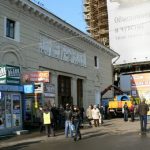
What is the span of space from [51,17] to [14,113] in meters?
9.42

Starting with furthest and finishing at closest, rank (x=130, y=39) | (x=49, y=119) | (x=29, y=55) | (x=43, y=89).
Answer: (x=130, y=39), (x=29, y=55), (x=43, y=89), (x=49, y=119)

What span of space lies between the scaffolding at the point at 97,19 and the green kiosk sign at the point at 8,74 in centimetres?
5127

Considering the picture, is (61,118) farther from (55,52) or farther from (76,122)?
(76,122)

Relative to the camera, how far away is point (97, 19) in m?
76.2

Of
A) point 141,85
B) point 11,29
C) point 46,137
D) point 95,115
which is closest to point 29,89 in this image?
point 46,137

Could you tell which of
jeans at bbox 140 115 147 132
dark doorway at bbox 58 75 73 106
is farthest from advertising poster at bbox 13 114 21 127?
dark doorway at bbox 58 75 73 106

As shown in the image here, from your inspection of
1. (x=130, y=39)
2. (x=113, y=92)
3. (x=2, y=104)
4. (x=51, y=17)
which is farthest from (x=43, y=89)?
(x=130, y=39)

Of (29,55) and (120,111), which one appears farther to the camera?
(120,111)

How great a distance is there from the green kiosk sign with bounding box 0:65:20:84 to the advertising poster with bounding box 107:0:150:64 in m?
44.7

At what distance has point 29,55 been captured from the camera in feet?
89.9

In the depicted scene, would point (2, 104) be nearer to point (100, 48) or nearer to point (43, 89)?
point (43, 89)

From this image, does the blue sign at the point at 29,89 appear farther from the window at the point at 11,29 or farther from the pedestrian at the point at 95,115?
the pedestrian at the point at 95,115

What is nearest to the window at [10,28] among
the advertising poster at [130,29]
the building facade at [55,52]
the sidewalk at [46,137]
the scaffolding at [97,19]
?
the building facade at [55,52]

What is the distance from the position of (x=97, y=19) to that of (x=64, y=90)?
4450cm
